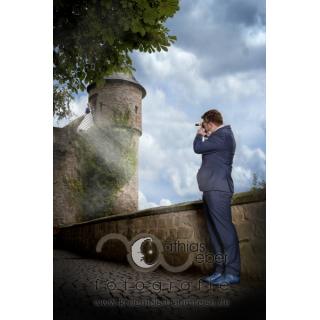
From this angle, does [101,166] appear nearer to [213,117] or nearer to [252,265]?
[213,117]

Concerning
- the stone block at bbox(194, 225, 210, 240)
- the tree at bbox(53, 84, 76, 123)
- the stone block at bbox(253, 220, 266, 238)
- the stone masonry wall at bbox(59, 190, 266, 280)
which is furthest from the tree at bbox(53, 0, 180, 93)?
the stone block at bbox(253, 220, 266, 238)

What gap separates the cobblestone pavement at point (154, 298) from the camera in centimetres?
283

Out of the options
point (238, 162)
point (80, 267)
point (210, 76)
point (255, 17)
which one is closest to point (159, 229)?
point (80, 267)

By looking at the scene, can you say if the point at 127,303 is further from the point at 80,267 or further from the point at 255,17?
the point at 255,17

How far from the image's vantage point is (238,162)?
10.8ft

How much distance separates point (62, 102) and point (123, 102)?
1.20 m

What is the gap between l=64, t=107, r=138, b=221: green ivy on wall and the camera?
13.9 feet

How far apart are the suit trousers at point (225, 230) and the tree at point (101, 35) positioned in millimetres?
2034

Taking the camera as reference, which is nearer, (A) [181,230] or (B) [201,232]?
(B) [201,232]

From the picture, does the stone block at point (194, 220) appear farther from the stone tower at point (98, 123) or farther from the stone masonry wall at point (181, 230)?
the stone tower at point (98, 123)

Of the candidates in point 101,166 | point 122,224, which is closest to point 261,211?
point 122,224

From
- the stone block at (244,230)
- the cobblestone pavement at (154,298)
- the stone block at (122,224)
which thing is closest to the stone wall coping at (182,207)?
the stone block at (122,224)

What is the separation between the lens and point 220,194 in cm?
308

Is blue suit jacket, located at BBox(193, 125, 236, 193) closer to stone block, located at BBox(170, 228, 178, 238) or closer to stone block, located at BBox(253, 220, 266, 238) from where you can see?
stone block, located at BBox(253, 220, 266, 238)
